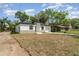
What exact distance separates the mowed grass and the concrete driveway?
0.09m

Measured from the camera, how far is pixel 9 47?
4539 millimetres

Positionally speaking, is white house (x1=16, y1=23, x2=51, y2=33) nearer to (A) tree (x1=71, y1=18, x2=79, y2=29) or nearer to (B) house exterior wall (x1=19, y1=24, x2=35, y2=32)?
(B) house exterior wall (x1=19, y1=24, x2=35, y2=32)

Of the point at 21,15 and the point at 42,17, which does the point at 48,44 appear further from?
the point at 21,15

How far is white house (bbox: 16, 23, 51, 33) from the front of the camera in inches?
186

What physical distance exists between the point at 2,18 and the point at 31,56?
96 centimetres

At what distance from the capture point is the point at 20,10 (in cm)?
459

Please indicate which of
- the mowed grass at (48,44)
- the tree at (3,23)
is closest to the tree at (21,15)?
the tree at (3,23)

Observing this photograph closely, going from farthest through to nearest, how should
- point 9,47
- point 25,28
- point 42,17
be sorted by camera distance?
point 25,28 < point 42,17 < point 9,47

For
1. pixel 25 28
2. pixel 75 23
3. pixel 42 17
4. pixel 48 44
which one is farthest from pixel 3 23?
pixel 75 23

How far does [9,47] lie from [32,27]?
618mm

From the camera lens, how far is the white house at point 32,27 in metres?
4.73

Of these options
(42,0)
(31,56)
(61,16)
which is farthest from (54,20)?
Result: (31,56)

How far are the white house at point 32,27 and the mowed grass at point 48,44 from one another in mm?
114

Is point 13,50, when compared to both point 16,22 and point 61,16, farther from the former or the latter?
point 61,16
